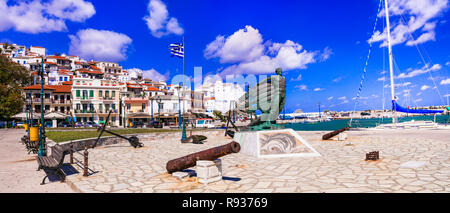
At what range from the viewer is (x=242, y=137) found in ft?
40.1

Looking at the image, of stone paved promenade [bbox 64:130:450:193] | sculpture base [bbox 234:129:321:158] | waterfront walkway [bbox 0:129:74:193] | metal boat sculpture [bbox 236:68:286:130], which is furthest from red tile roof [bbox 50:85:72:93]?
sculpture base [bbox 234:129:321:158]

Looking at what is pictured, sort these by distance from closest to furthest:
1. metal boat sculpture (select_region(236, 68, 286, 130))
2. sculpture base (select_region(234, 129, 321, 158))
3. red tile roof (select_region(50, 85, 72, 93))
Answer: sculpture base (select_region(234, 129, 321, 158)), metal boat sculpture (select_region(236, 68, 286, 130)), red tile roof (select_region(50, 85, 72, 93))

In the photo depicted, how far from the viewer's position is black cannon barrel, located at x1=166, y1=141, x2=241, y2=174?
19.4 ft

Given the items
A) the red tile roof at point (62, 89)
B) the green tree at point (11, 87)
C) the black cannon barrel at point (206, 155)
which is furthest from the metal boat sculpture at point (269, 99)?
the red tile roof at point (62, 89)

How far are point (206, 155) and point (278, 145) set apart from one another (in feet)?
17.0

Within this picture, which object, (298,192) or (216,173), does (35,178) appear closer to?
(216,173)

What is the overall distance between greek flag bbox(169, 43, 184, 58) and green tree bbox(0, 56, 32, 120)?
118 ft

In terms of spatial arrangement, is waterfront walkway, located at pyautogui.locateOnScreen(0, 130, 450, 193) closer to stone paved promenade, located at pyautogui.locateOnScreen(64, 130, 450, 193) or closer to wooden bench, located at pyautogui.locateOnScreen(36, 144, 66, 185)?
stone paved promenade, located at pyautogui.locateOnScreen(64, 130, 450, 193)

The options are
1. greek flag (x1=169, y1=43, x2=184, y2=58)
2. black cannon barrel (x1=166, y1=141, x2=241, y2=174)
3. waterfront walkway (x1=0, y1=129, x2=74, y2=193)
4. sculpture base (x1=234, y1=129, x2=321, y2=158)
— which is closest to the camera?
black cannon barrel (x1=166, y1=141, x2=241, y2=174)

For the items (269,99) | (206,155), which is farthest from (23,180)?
(269,99)

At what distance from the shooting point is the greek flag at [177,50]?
19.5 m

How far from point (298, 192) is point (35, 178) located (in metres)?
7.58

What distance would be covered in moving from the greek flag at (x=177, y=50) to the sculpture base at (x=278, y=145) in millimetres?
10985

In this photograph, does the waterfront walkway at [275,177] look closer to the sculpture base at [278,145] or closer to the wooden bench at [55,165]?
the wooden bench at [55,165]
